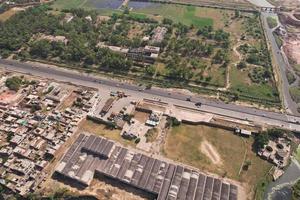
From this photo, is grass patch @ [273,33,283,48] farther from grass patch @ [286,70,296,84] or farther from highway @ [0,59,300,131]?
highway @ [0,59,300,131]

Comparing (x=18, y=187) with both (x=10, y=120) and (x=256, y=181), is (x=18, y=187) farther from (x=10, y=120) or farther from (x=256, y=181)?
(x=256, y=181)

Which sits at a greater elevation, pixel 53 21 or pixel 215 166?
pixel 53 21

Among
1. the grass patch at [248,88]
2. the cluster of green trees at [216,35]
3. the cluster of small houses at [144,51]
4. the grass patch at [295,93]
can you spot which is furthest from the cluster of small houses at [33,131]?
the grass patch at [295,93]

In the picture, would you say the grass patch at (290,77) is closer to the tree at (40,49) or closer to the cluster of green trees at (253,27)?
the cluster of green trees at (253,27)

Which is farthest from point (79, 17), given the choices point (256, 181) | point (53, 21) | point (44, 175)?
point (256, 181)

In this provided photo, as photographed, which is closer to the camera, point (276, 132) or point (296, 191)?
point (296, 191)

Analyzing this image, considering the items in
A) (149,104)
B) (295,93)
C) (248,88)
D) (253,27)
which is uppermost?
(149,104)

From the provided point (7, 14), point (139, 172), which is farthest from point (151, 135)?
point (7, 14)

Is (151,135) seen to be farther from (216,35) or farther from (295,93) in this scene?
(216,35)
